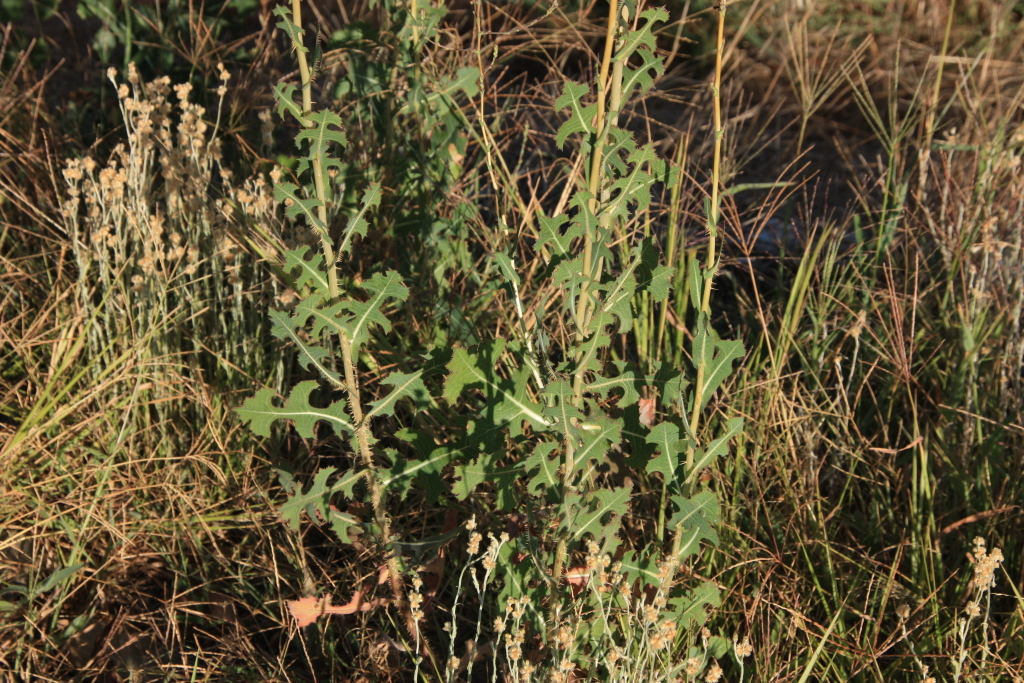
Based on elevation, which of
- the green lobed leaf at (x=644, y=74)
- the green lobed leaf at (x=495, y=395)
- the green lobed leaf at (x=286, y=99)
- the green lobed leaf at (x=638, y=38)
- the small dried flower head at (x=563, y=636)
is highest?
the green lobed leaf at (x=638, y=38)

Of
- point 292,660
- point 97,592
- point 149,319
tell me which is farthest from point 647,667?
point 149,319

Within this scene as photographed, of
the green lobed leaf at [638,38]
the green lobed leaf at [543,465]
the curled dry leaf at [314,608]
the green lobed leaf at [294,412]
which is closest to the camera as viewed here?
the green lobed leaf at [638,38]

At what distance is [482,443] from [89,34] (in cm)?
311

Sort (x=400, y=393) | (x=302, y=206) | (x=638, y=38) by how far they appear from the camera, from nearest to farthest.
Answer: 1. (x=638, y=38)
2. (x=302, y=206)
3. (x=400, y=393)

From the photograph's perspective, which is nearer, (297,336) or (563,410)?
(563,410)

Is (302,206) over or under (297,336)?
over

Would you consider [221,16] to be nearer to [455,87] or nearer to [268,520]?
[455,87]

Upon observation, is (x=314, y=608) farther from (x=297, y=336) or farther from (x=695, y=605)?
(x=695, y=605)

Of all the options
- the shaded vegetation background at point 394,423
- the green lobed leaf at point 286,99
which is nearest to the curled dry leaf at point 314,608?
the shaded vegetation background at point 394,423

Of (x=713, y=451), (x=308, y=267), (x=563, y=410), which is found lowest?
(x=713, y=451)

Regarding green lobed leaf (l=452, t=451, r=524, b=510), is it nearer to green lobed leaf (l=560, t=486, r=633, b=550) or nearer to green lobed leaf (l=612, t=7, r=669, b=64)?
green lobed leaf (l=560, t=486, r=633, b=550)

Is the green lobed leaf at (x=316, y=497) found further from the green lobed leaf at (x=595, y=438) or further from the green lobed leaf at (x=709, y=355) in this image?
the green lobed leaf at (x=709, y=355)

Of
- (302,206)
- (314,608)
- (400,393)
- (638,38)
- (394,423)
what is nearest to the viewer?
(638,38)

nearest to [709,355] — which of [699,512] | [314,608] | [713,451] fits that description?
[713,451]
